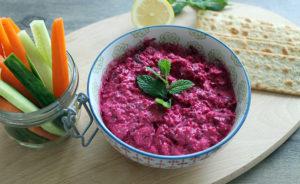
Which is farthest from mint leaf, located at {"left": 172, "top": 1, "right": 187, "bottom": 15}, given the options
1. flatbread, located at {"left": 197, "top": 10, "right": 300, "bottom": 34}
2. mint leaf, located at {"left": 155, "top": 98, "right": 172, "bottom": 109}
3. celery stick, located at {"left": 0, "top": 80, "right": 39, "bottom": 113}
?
celery stick, located at {"left": 0, "top": 80, "right": 39, "bottom": 113}

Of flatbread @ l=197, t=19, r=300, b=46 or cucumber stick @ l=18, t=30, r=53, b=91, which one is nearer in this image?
cucumber stick @ l=18, t=30, r=53, b=91

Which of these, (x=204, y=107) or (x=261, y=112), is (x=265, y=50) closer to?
(x=261, y=112)

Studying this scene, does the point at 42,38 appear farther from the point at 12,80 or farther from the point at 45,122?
the point at 45,122

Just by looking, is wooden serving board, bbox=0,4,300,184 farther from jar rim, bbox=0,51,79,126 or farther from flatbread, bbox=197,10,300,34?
flatbread, bbox=197,10,300,34

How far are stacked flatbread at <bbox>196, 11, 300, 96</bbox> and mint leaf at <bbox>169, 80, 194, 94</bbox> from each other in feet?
1.53

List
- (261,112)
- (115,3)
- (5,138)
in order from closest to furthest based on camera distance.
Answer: (5,138)
(261,112)
(115,3)

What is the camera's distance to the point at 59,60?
5.03ft

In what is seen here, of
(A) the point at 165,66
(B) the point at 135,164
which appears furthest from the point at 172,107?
(B) the point at 135,164

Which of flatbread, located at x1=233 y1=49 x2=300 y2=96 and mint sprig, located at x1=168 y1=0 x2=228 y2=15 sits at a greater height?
mint sprig, located at x1=168 y1=0 x2=228 y2=15

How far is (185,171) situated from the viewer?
166 centimetres

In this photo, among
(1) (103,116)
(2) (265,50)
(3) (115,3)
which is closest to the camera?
(1) (103,116)

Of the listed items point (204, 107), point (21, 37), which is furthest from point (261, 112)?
point (21, 37)

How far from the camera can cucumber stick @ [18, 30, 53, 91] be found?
155 cm

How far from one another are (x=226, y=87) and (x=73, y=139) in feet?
2.49
